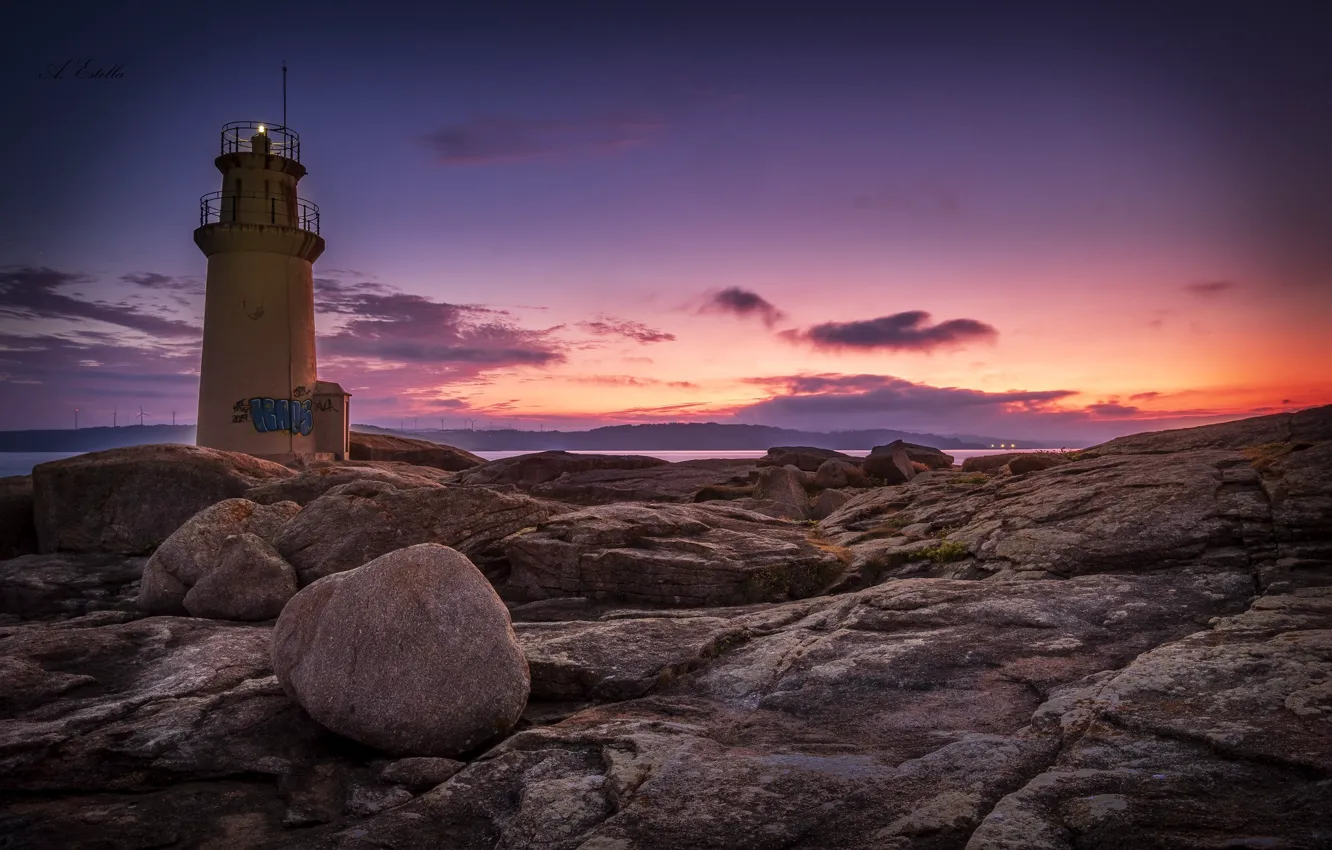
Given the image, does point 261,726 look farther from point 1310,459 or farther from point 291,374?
point 291,374

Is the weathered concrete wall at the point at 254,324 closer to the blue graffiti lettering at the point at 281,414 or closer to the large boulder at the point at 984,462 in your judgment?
the blue graffiti lettering at the point at 281,414

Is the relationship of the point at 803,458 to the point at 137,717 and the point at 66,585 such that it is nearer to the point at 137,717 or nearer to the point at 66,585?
the point at 66,585

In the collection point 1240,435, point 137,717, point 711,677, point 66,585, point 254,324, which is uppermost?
point 254,324

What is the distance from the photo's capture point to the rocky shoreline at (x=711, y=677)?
6250 mm

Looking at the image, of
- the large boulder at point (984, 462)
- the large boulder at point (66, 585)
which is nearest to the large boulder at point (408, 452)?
the large boulder at point (66, 585)

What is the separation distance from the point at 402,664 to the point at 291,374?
35.7 meters

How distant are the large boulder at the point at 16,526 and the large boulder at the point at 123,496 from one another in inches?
46.3

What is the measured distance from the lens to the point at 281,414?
131 ft

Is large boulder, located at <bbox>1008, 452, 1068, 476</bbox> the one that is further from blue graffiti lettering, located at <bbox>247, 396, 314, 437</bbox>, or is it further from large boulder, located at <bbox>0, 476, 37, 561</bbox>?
blue graffiti lettering, located at <bbox>247, 396, 314, 437</bbox>

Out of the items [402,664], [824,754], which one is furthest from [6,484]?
[824,754]

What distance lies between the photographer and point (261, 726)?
9312mm

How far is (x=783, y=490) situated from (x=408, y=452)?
95.8 ft

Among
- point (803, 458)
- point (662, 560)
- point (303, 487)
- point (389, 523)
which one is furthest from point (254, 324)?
point (662, 560)

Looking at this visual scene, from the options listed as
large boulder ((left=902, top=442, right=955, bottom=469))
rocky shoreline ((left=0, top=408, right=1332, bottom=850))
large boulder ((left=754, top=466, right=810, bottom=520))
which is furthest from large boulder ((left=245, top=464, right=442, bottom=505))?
large boulder ((left=902, top=442, right=955, bottom=469))
